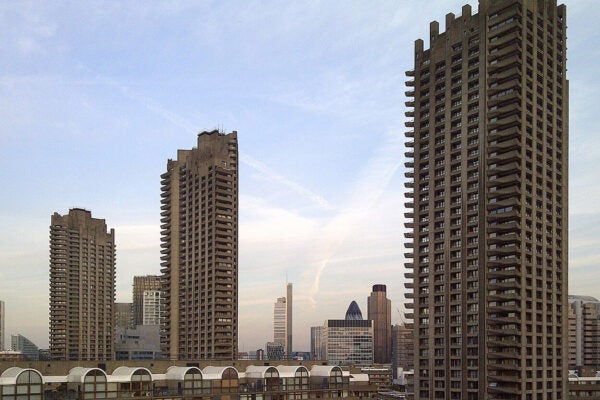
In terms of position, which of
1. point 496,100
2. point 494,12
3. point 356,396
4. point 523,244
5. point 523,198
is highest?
point 494,12

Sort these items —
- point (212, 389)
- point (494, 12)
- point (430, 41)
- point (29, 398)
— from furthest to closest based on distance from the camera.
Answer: point (430, 41)
point (494, 12)
point (212, 389)
point (29, 398)

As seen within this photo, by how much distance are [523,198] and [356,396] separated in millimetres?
53552

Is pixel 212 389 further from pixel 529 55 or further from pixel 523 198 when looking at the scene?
pixel 529 55

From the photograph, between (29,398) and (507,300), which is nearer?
(29,398)

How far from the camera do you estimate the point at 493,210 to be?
5871 inches

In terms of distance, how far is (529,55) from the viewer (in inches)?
5969

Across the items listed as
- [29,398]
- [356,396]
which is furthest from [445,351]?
[29,398]

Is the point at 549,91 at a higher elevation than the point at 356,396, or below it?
higher

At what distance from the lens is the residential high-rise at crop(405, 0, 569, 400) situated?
14338 cm

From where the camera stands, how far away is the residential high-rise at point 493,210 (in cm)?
14338

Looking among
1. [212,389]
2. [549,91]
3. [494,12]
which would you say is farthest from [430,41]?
[212,389]

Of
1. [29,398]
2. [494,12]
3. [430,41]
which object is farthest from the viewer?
[430,41]

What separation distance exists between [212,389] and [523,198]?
72.8 metres

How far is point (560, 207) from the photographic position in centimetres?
15650
